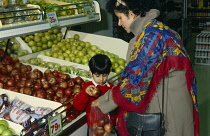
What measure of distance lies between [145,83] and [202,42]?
22.5ft

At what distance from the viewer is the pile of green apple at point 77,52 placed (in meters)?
3.55

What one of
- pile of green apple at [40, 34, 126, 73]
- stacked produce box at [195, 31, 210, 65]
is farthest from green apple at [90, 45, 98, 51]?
stacked produce box at [195, 31, 210, 65]

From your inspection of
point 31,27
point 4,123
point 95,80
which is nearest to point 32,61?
point 31,27

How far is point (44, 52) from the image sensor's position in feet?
11.7

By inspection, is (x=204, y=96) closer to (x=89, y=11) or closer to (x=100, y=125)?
(x=89, y=11)

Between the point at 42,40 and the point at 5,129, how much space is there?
77.3 inches

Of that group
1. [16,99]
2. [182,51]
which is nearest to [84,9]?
[16,99]

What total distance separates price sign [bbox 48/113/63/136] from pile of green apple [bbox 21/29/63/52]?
173 cm

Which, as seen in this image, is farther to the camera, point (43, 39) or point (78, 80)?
point (43, 39)

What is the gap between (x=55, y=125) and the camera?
1979 millimetres

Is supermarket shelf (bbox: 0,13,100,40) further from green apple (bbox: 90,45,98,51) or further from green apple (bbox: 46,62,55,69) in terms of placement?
green apple (bbox: 90,45,98,51)

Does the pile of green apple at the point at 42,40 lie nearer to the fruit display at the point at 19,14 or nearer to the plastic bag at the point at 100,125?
the fruit display at the point at 19,14

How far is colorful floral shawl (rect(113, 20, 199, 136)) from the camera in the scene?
68.7 inches

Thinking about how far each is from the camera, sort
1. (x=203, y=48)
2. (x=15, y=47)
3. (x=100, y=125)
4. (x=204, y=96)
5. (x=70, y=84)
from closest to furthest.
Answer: (x=100, y=125) < (x=70, y=84) < (x=15, y=47) < (x=204, y=96) < (x=203, y=48)
